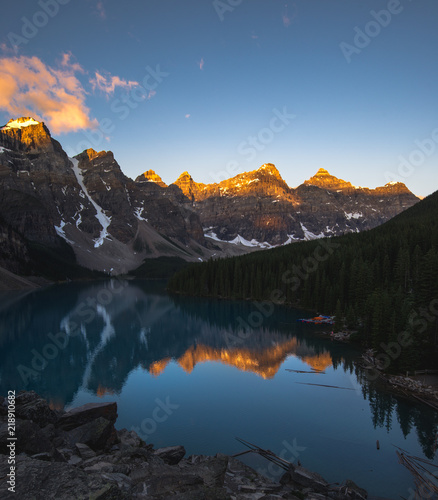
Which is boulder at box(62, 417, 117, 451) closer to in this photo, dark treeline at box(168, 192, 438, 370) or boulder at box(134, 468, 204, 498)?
boulder at box(134, 468, 204, 498)

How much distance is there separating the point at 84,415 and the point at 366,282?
62.2 m

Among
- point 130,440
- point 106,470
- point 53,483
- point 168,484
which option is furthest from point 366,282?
point 53,483

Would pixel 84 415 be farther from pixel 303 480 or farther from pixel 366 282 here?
pixel 366 282

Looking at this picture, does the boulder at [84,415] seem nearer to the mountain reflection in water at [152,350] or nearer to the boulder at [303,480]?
the boulder at [303,480]

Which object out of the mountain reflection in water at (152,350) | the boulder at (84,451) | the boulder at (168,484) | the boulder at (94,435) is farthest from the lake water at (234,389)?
the boulder at (168,484)

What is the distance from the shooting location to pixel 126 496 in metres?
9.84

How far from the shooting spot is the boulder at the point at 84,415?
62.8 ft

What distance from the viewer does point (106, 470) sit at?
13.1 meters

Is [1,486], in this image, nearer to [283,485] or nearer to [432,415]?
Result: [283,485]

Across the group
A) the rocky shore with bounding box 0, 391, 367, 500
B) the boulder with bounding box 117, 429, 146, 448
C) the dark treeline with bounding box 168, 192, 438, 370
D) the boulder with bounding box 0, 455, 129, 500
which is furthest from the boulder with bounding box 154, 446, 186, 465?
the dark treeline with bounding box 168, 192, 438, 370

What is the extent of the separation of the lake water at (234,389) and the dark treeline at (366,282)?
6.07 m

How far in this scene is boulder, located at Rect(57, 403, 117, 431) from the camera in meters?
19.2

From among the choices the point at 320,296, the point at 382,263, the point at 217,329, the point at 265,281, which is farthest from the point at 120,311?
the point at 382,263

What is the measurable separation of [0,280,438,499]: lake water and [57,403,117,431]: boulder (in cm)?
361
